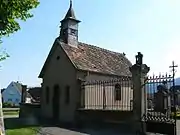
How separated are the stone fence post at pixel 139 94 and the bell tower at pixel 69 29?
457 inches

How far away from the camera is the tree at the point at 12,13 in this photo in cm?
959

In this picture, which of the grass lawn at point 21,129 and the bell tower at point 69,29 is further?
the bell tower at point 69,29

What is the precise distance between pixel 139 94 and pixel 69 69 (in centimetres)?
975

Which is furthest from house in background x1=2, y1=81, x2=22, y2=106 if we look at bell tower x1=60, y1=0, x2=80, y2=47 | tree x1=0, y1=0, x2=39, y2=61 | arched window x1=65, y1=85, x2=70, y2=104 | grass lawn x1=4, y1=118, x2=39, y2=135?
tree x1=0, y1=0, x2=39, y2=61

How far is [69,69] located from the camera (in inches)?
928

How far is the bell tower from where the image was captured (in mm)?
25906

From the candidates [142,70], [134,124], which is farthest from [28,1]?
[134,124]

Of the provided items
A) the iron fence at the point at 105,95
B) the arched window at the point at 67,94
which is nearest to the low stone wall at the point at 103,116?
the iron fence at the point at 105,95

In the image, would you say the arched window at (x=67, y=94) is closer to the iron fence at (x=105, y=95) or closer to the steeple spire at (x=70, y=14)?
the iron fence at (x=105, y=95)

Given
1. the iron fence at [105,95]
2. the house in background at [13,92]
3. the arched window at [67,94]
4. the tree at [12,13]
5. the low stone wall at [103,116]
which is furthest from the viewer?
the house in background at [13,92]

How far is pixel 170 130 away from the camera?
13453 millimetres

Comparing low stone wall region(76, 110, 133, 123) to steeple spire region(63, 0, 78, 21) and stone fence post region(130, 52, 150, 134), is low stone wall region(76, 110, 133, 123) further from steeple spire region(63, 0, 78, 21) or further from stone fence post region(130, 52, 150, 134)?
steeple spire region(63, 0, 78, 21)

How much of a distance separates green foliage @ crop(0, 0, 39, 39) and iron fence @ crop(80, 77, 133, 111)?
10224 millimetres

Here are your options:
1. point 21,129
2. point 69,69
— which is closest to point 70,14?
point 69,69
